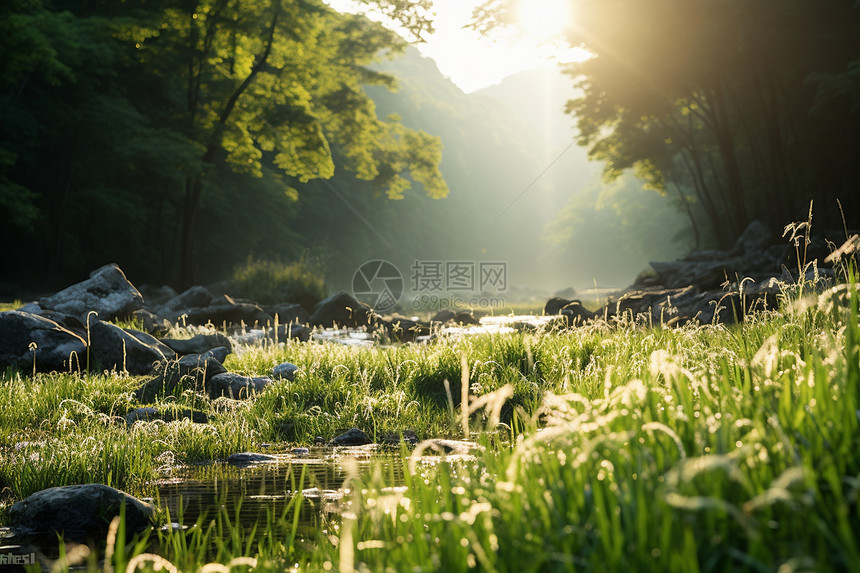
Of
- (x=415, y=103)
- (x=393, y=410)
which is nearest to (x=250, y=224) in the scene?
(x=393, y=410)

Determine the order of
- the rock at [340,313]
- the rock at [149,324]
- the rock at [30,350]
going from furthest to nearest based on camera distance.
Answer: the rock at [340,313]
the rock at [149,324]
the rock at [30,350]

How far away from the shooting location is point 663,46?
2144 centimetres

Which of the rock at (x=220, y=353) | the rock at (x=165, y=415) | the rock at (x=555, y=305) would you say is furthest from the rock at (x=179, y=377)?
the rock at (x=555, y=305)

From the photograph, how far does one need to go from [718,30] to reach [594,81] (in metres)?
6.96

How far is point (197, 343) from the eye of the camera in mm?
11234

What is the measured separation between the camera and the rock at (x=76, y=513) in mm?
3959

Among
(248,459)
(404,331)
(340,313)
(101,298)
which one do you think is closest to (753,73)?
(404,331)

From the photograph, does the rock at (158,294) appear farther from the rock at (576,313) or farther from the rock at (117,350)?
the rock at (117,350)

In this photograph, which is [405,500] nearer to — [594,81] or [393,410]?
[393,410]

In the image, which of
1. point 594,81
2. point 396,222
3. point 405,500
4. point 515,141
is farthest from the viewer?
point 515,141

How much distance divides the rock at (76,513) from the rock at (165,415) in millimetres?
2449

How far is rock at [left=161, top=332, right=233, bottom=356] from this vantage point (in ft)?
36.4

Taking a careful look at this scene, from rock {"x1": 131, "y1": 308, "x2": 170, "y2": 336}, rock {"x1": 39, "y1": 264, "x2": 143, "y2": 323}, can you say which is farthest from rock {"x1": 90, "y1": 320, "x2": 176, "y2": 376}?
rock {"x1": 131, "y1": 308, "x2": 170, "y2": 336}

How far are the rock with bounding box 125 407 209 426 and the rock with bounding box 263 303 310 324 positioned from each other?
1397cm
